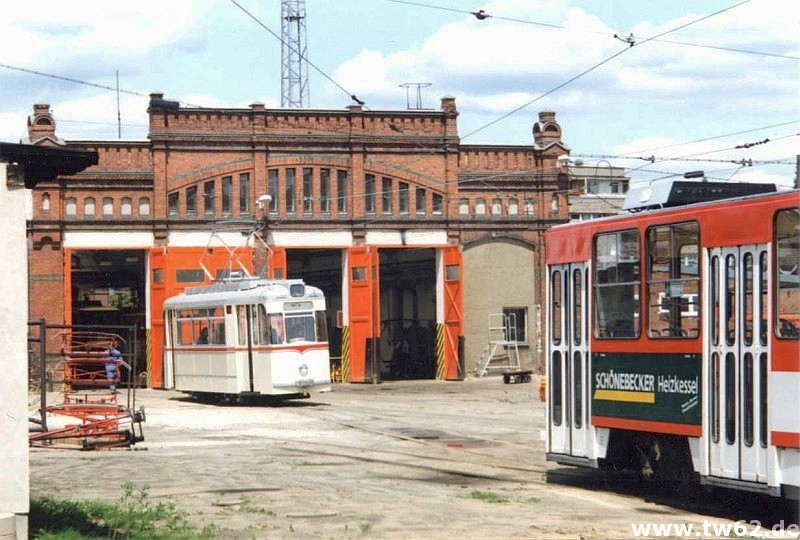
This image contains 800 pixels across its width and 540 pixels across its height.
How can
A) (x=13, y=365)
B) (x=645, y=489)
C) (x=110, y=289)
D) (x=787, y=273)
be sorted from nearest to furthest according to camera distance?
(x=13, y=365), (x=787, y=273), (x=645, y=489), (x=110, y=289)

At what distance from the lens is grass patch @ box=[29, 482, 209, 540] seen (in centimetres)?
1164

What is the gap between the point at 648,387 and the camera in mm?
14461

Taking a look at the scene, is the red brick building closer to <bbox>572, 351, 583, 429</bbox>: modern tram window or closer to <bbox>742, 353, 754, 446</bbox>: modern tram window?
<bbox>572, 351, 583, 429</bbox>: modern tram window

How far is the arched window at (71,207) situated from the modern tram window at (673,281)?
113ft

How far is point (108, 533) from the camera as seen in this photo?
11789 millimetres

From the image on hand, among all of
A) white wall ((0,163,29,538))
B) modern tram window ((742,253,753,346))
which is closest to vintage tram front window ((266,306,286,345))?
modern tram window ((742,253,753,346))

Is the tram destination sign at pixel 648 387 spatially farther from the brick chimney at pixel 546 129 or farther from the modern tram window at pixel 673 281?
the brick chimney at pixel 546 129

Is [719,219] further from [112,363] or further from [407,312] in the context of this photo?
[407,312]

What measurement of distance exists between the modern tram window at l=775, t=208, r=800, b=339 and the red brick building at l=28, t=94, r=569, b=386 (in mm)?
33117

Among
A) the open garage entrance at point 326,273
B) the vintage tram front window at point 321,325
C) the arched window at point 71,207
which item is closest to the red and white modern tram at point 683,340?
the vintage tram front window at point 321,325

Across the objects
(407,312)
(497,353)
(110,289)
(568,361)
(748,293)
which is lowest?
(497,353)

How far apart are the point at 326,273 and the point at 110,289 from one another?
28.8 feet

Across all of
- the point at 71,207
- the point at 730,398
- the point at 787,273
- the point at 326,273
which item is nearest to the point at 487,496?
the point at 730,398

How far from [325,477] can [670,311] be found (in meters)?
5.13
